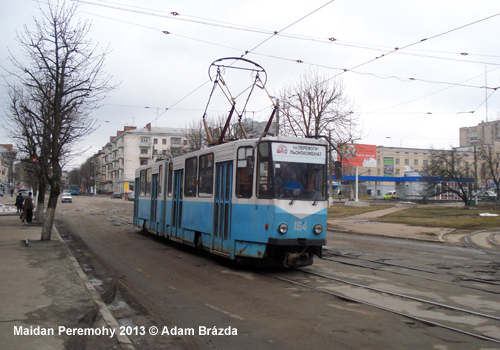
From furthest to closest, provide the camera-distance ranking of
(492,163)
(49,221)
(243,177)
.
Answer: (492,163) < (49,221) < (243,177)

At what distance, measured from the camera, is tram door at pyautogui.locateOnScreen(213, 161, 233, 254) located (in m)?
11.0

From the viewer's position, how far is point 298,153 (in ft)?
33.3

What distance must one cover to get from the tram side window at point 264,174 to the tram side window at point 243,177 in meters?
0.28

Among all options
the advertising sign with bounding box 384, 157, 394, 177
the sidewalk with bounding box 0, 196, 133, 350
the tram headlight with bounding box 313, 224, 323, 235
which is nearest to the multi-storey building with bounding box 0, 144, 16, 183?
the sidewalk with bounding box 0, 196, 133, 350

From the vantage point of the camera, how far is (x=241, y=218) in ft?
34.0

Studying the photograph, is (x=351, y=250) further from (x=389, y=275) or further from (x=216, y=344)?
(x=216, y=344)

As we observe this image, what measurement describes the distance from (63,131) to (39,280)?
8.69m

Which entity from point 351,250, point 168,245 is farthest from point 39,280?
point 351,250

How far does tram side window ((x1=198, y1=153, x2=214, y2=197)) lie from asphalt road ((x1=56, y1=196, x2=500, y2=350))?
2001mm

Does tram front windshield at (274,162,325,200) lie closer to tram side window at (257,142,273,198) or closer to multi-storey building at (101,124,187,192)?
tram side window at (257,142,273,198)

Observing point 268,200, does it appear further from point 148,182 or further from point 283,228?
point 148,182

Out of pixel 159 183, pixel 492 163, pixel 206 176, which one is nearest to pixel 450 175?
pixel 492 163

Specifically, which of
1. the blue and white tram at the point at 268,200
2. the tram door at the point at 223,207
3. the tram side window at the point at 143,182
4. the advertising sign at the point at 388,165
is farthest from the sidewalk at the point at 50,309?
the advertising sign at the point at 388,165

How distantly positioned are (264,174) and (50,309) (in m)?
5.13
